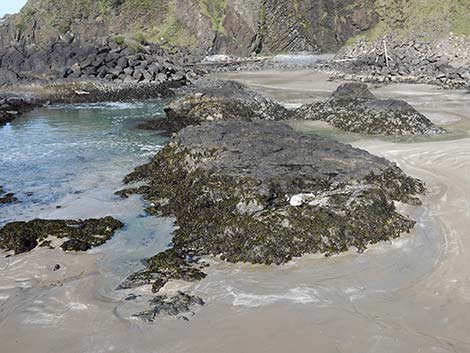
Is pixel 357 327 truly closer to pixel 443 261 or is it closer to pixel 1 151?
pixel 443 261

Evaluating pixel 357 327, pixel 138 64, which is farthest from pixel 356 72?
pixel 357 327

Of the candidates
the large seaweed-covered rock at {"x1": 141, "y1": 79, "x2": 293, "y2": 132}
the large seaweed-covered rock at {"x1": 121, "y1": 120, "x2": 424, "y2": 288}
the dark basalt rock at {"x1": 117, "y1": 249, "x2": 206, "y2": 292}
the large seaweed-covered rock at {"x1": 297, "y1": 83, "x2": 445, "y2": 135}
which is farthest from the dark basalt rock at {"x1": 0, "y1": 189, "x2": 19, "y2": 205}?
the large seaweed-covered rock at {"x1": 297, "y1": 83, "x2": 445, "y2": 135}

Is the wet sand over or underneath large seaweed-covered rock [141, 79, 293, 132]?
underneath

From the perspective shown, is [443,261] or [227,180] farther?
[227,180]

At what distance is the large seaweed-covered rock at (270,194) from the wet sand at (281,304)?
51cm

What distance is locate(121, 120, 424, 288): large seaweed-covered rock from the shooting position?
9.14m

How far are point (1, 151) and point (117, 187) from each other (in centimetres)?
798

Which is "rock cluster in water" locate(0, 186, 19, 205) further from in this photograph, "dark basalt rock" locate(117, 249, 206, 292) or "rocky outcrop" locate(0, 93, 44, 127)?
"rocky outcrop" locate(0, 93, 44, 127)

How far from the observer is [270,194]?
10586mm

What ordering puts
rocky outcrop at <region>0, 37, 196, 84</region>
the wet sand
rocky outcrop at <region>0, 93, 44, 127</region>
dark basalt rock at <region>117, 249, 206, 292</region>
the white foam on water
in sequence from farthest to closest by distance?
1. rocky outcrop at <region>0, 37, 196, 84</region>
2. rocky outcrop at <region>0, 93, 44, 127</region>
3. dark basalt rock at <region>117, 249, 206, 292</region>
4. the white foam on water
5. the wet sand

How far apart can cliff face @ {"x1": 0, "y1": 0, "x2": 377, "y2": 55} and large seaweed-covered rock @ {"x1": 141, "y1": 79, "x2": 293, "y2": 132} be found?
35294 millimetres

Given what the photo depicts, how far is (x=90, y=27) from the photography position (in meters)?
85.9

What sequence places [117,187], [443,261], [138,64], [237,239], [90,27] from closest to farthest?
[443,261], [237,239], [117,187], [138,64], [90,27]

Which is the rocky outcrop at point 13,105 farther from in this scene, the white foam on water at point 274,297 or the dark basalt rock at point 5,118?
the white foam on water at point 274,297
